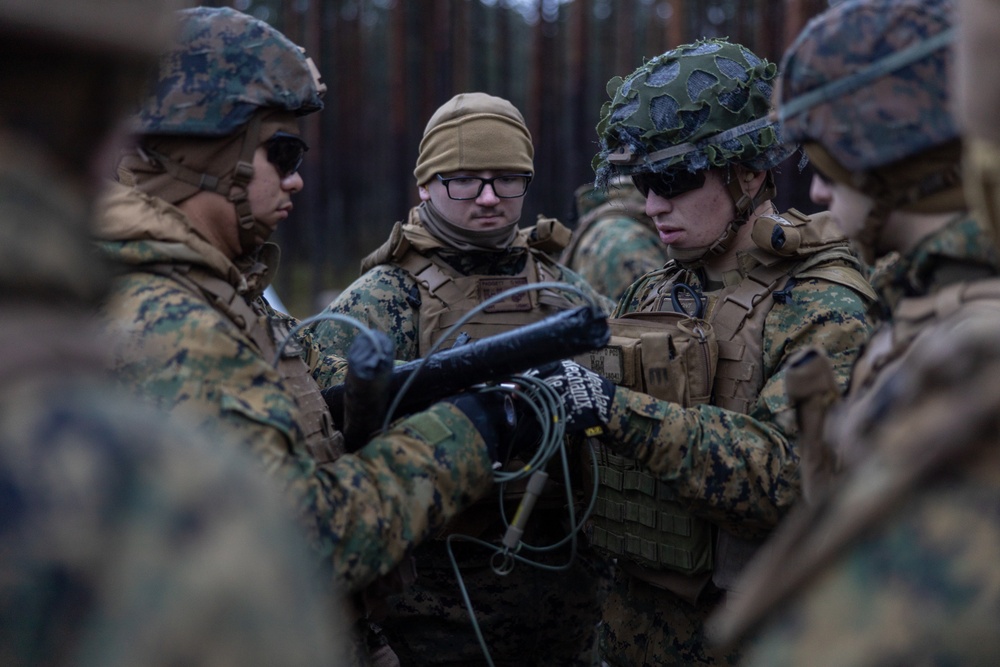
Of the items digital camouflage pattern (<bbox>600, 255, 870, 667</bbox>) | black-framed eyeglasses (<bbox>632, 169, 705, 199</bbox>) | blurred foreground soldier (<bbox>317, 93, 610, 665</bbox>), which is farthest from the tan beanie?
digital camouflage pattern (<bbox>600, 255, 870, 667</bbox>)

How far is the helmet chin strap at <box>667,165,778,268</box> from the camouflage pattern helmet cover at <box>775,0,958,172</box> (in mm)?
1442

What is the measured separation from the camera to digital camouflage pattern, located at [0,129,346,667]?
1.12 m

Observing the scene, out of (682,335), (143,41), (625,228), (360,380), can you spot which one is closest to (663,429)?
(682,335)

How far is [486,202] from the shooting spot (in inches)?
168

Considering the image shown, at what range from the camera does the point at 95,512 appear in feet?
3.78

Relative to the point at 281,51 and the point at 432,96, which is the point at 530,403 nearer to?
the point at 281,51

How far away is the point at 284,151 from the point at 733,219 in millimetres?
1812

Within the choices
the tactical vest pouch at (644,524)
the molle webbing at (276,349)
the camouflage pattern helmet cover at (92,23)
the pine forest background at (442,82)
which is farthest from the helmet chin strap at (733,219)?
the pine forest background at (442,82)

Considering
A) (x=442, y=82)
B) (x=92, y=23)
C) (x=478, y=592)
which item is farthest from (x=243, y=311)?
(x=442, y=82)

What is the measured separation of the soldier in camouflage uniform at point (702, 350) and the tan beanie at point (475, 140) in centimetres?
54

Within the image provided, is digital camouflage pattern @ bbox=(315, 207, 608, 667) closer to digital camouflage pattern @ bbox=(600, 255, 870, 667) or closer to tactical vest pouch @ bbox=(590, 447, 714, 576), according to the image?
tactical vest pouch @ bbox=(590, 447, 714, 576)

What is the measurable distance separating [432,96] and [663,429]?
31.5 ft

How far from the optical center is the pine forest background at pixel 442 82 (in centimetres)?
1165

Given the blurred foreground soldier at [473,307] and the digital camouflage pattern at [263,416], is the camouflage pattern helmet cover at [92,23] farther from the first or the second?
the blurred foreground soldier at [473,307]
